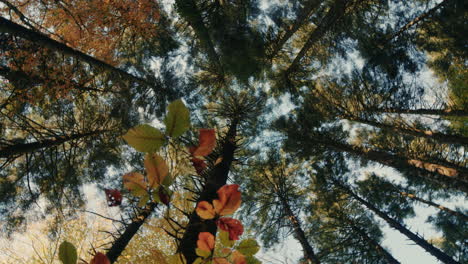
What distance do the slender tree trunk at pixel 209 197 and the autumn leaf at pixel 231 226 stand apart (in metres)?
0.06

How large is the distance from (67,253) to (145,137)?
32 cm

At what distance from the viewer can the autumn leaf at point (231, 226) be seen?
66cm

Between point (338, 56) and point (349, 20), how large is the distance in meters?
1.77

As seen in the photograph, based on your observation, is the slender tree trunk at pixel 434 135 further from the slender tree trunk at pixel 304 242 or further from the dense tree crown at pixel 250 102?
the slender tree trunk at pixel 304 242

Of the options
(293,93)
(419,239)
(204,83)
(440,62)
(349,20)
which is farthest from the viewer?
(293,93)

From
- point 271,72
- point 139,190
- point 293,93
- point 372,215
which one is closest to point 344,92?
point 293,93

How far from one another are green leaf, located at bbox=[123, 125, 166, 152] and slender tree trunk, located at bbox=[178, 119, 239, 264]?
28cm

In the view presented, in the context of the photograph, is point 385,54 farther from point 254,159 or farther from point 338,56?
point 254,159

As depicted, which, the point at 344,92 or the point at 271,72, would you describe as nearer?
the point at 344,92

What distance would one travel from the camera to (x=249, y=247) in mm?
722

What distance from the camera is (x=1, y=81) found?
244 inches

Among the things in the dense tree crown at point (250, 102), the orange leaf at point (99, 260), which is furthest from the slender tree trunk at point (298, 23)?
the orange leaf at point (99, 260)

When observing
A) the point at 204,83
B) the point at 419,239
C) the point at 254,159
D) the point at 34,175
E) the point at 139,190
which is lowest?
the point at 139,190

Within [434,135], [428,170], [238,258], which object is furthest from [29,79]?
[434,135]
